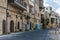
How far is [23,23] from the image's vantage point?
5112 centimetres

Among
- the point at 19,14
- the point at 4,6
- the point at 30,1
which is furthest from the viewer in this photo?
the point at 30,1

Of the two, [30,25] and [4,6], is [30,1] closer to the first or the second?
[30,25]

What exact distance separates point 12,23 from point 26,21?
14122 mm

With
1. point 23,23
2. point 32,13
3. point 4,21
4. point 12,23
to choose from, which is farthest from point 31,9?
point 4,21

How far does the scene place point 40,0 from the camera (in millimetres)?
78438

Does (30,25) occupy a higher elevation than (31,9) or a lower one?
lower

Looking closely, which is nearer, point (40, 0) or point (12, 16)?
point (12, 16)

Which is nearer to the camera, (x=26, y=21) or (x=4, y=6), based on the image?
(x=4, y=6)

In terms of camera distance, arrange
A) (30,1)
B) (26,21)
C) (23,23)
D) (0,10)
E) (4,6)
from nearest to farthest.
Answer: (0,10)
(4,6)
(23,23)
(26,21)
(30,1)

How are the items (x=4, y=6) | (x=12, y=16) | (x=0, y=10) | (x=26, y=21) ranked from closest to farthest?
(x=0, y=10) → (x=4, y=6) → (x=12, y=16) → (x=26, y=21)

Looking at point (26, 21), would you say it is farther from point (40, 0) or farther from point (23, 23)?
point (40, 0)

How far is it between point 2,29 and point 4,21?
1762mm

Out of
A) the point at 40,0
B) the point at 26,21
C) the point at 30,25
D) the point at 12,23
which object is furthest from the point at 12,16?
the point at 40,0

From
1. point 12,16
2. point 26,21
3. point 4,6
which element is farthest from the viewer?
point 26,21
